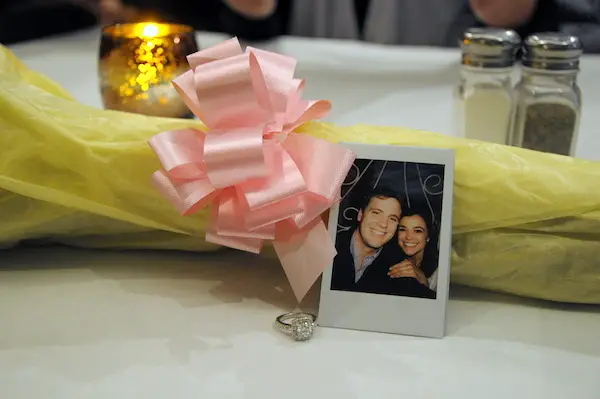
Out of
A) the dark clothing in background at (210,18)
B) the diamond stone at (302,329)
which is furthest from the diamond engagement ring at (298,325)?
the dark clothing in background at (210,18)

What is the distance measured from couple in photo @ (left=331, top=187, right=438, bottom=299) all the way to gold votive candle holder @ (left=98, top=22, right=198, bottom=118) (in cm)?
33

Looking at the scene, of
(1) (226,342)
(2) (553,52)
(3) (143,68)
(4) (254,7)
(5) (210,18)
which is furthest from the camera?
(5) (210,18)

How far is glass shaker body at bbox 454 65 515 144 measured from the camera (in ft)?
2.21

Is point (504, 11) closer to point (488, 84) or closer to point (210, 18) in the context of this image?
point (488, 84)

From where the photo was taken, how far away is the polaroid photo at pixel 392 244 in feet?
1.51

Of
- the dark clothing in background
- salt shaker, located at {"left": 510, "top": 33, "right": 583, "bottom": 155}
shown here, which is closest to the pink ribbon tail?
salt shaker, located at {"left": 510, "top": 33, "right": 583, "bottom": 155}

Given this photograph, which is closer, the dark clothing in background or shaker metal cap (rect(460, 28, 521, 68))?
shaker metal cap (rect(460, 28, 521, 68))

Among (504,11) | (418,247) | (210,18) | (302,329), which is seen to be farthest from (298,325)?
(210,18)

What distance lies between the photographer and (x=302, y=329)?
448 mm

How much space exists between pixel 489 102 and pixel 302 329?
363mm

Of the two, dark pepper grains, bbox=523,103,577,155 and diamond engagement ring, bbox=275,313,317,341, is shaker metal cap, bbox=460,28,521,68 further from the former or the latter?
diamond engagement ring, bbox=275,313,317,341

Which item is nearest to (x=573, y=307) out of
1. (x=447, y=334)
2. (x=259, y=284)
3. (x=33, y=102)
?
(x=447, y=334)

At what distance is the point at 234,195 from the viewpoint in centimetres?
47

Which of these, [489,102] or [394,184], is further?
[489,102]
